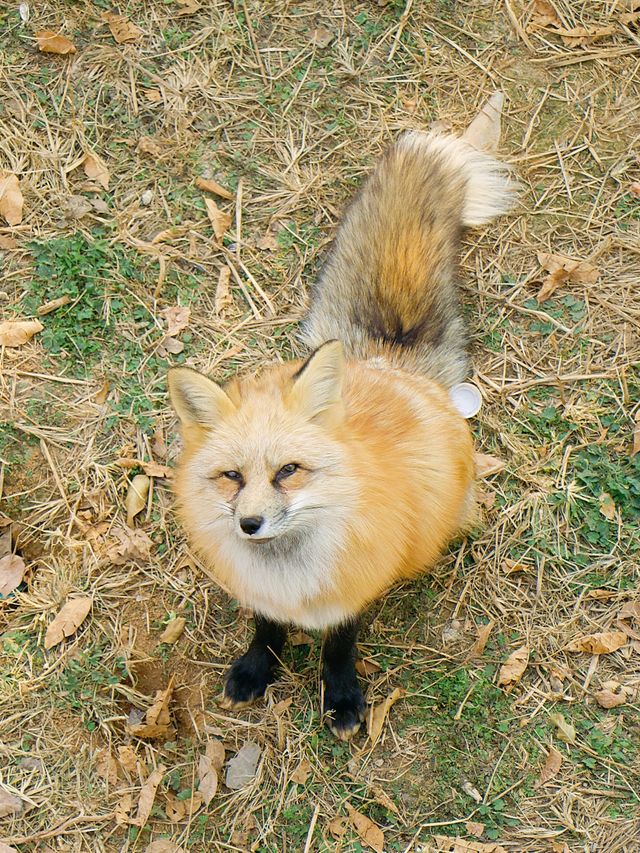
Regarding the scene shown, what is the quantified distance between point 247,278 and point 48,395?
1.12m

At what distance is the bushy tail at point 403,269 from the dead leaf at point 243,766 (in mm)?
1651

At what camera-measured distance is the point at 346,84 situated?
415 centimetres

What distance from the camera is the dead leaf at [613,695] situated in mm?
3158

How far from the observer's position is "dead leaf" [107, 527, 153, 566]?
347cm

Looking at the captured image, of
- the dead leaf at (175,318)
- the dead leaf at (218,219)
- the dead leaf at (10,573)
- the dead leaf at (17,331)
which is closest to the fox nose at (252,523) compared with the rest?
the dead leaf at (10,573)

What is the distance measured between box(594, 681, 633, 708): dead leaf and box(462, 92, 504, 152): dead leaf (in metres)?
2.61

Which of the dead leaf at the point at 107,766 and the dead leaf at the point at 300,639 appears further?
the dead leaf at the point at 300,639

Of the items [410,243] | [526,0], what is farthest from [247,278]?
[526,0]

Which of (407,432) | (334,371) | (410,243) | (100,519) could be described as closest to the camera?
(334,371)

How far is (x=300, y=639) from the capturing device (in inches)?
130

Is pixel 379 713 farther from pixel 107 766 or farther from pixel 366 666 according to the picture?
pixel 107 766

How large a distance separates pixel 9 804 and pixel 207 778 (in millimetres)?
774

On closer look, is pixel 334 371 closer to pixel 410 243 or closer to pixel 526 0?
pixel 410 243

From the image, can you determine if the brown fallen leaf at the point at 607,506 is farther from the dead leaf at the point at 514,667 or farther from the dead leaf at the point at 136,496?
the dead leaf at the point at 136,496
